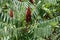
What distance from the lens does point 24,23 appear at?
3.00 meters

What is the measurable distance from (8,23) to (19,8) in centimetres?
32

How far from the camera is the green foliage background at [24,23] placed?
2.74 m

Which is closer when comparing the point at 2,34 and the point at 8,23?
the point at 2,34

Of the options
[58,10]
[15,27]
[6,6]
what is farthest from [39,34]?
[58,10]

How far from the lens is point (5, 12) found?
3230mm

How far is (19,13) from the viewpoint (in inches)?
120

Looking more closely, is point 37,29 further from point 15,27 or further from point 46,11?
point 46,11

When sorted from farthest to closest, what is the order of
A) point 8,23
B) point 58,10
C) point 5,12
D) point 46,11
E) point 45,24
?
1. point 58,10
2. point 46,11
3. point 5,12
4. point 8,23
5. point 45,24

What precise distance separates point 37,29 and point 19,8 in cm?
59

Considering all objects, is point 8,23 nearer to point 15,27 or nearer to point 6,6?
point 15,27

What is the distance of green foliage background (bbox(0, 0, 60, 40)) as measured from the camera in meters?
2.74

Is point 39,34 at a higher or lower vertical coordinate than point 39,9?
lower

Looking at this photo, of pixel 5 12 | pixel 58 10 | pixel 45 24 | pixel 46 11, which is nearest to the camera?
pixel 45 24

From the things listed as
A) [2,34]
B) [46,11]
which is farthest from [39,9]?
[2,34]
